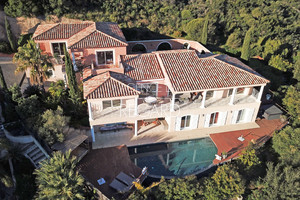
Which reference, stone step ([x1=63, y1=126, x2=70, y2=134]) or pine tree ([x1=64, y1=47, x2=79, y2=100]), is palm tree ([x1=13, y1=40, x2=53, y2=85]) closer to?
pine tree ([x1=64, y1=47, x2=79, y2=100])

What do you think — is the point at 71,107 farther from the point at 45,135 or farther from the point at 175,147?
the point at 175,147

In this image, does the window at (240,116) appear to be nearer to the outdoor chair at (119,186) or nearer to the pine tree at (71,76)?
the outdoor chair at (119,186)

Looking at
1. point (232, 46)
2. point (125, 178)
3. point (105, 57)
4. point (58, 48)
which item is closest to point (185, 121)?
point (125, 178)

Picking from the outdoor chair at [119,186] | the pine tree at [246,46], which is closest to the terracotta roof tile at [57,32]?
the outdoor chair at [119,186]

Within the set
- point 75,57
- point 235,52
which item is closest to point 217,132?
point 75,57

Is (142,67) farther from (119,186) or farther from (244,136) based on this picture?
(244,136)

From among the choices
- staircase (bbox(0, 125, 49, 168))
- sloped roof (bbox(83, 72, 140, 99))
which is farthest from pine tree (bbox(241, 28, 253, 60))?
staircase (bbox(0, 125, 49, 168))
